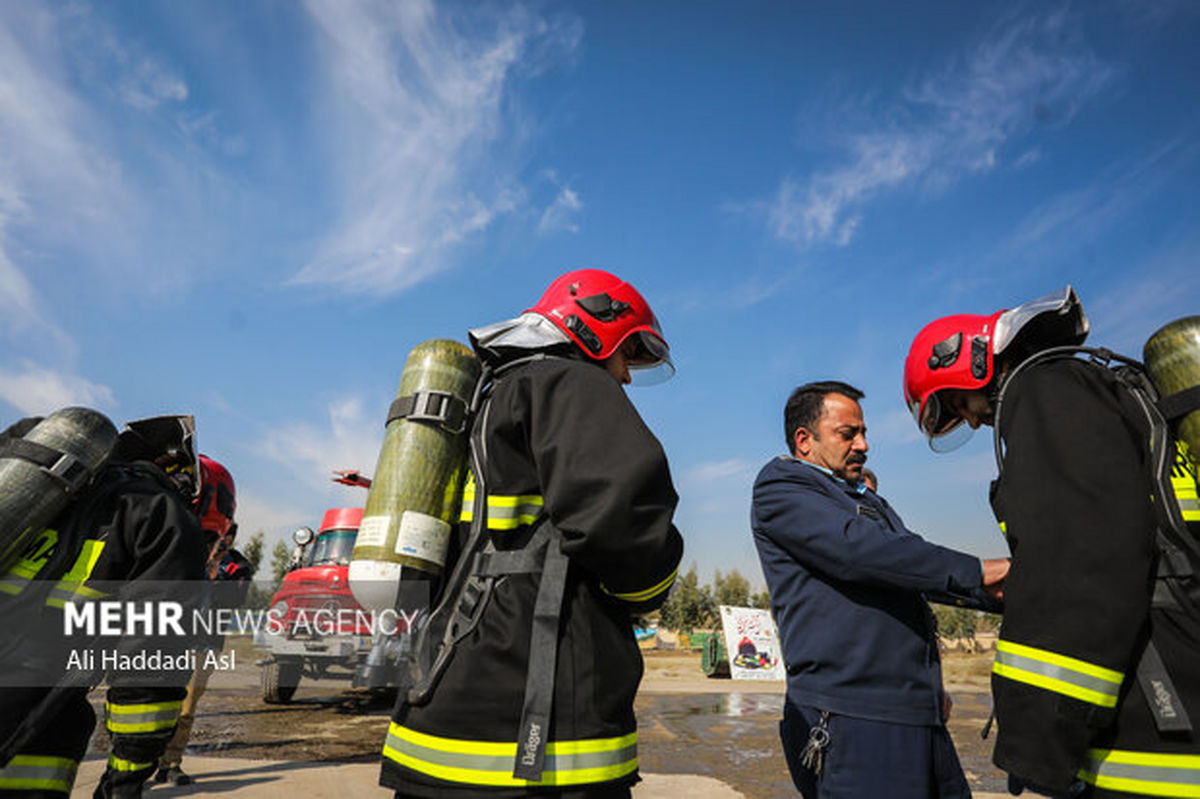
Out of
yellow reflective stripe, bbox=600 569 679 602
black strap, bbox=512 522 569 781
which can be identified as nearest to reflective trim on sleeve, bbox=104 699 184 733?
black strap, bbox=512 522 569 781

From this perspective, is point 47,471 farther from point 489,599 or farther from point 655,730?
point 655,730

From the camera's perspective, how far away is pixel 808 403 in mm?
3137

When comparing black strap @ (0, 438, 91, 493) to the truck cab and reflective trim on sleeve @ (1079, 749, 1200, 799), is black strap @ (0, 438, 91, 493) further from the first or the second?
the truck cab

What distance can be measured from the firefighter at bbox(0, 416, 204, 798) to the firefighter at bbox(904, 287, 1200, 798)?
9.82 ft

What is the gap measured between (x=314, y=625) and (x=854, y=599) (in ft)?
30.6

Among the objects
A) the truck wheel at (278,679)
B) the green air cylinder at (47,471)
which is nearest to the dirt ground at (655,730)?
the truck wheel at (278,679)

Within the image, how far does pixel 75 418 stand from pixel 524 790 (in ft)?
7.66

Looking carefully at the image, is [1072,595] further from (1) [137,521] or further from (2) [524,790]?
(1) [137,521]

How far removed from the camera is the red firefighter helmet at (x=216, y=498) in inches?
196

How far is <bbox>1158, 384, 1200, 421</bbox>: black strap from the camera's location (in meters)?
1.80

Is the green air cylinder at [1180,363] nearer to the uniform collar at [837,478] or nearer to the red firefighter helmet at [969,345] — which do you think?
the red firefighter helmet at [969,345]

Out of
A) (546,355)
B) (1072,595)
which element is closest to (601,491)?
(546,355)

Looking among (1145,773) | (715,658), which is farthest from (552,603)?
(715,658)

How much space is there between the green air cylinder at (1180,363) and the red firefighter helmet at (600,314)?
1421 millimetres
